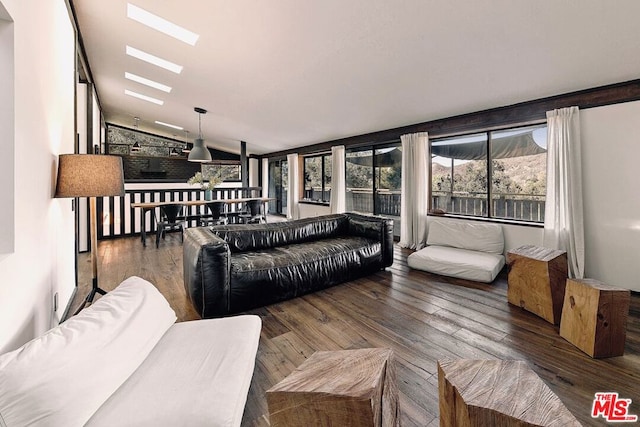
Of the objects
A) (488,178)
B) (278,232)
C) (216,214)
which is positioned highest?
(488,178)

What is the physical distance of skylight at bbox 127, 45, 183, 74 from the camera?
418 cm

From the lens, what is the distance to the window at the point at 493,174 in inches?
157

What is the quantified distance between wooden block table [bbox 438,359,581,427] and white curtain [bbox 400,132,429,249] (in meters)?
4.10

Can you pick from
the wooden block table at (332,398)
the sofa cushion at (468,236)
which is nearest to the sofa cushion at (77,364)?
the wooden block table at (332,398)

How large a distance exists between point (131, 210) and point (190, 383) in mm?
6671

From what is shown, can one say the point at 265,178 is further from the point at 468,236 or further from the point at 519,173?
the point at 519,173

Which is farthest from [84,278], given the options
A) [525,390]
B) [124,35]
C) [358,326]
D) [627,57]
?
[627,57]

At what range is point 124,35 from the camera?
12.2 feet

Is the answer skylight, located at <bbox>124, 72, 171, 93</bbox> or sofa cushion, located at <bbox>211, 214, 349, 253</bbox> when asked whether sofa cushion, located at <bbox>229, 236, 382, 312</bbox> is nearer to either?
sofa cushion, located at <bbox>211, 214, 349, 253</bbox>

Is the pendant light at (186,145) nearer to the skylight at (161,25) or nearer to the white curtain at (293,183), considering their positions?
the white curtain at (293,183)

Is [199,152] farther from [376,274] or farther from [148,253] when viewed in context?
[376,274]

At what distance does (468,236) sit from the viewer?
4.20m

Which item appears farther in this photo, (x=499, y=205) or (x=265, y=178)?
(x=265, y=178)

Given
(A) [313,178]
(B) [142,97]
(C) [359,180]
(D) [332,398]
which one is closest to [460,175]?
(C) [359,180]
